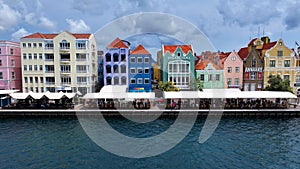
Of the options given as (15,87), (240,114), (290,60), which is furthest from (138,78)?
(290,60)

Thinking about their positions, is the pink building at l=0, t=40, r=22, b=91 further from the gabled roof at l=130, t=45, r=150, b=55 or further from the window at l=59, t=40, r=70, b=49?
the gabled roof at l=130, t=45, r=150, b=55

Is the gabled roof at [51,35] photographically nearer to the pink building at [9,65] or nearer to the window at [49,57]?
the window at [49,57]

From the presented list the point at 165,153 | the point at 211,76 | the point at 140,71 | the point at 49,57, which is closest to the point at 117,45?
the point at 140,71

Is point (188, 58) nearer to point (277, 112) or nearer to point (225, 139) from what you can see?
point (277, 112)

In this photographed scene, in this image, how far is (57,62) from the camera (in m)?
45.8

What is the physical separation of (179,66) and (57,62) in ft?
87.5

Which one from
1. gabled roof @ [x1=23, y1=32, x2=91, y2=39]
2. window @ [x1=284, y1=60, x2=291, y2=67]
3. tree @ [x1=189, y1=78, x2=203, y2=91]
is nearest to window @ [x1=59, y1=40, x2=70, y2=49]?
gabled roof @ [x1=23, y1=32, x2=91, y2=39]

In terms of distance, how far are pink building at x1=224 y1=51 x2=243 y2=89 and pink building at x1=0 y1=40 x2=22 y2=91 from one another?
4729 cm

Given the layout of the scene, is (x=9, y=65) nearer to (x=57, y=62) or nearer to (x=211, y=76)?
(x=57, y=62)

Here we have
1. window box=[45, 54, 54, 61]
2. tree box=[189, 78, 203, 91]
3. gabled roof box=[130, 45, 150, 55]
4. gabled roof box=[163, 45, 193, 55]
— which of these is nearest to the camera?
tree box=[189, 78, 203, 91]

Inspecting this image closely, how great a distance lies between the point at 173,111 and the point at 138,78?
1848 centimetres

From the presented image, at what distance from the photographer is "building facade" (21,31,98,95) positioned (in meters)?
45.1

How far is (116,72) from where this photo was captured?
160 feet

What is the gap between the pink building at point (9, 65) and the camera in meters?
45.3
